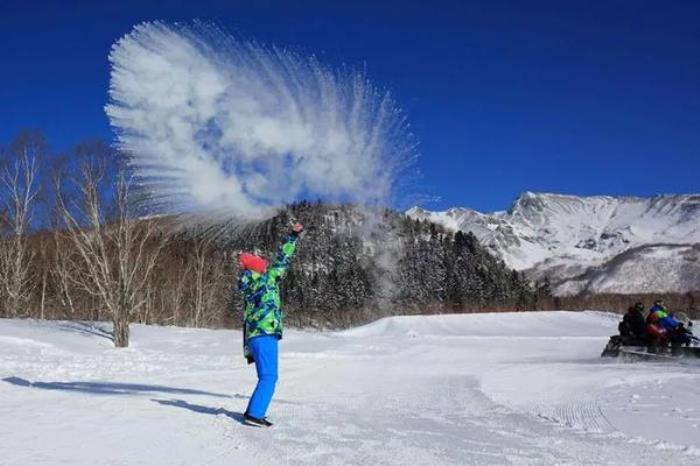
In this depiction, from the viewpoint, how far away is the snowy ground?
220 inches

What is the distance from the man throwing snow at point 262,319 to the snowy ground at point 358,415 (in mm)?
321

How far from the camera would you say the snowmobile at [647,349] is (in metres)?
19.0

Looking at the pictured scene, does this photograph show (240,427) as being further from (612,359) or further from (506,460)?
(612,359)

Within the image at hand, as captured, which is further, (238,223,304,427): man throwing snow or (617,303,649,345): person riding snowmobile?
(617,303,649,345): person riding snowmobile

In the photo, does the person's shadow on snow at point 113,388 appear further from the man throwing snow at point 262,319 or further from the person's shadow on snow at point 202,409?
the man throwing snow at point 262,319

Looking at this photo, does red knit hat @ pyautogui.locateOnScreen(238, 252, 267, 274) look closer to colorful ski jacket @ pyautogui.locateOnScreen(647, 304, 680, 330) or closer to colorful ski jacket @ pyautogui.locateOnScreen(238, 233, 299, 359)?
colorful ski jacket @ pyautogui.locateOnScreen(238, 233, 299, 359)

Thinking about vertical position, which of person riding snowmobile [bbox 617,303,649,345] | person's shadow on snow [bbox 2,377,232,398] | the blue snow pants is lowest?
person's shadow on snow [bbox 2,377,232,398]

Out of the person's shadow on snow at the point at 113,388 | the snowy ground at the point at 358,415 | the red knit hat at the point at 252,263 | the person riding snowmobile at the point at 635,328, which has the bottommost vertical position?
the person's shadow on snow at the point at 113,388

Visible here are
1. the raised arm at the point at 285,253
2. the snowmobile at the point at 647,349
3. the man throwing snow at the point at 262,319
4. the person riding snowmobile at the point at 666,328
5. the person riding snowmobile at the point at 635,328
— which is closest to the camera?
the man throwing snow at the point at 262,319

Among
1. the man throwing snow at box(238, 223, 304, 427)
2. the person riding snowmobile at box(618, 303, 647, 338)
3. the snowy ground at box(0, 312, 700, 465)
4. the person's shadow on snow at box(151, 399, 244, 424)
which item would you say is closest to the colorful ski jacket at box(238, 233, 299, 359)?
the man throwing snow at box(238, 223, 304, 427)

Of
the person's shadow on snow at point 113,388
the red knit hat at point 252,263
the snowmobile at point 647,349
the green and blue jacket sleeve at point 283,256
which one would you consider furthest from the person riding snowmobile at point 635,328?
the red knit hat at point 252,263

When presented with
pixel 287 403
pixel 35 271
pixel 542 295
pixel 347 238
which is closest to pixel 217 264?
pixel 35 271

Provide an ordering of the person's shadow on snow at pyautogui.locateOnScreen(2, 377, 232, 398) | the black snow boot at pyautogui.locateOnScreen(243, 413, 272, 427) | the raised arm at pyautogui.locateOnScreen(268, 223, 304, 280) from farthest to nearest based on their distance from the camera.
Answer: the person's shadow on snow at pyautogui.locateOnScreen(2, 377, 232, 398)
the raised arm at pyautogui.locateOnScreen(268, 223, 304, 280)
the black snow boot at pyautogui.locateOnScreen(243, 413, 272, 427)

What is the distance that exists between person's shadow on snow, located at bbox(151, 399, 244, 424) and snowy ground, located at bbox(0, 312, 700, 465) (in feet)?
0.08
